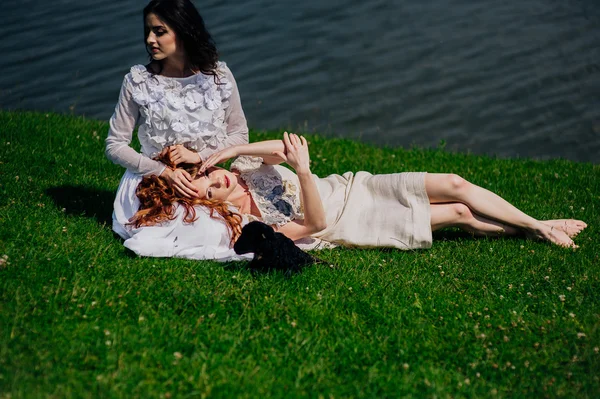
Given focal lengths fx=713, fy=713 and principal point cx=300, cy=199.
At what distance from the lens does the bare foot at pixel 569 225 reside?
722 centimetres

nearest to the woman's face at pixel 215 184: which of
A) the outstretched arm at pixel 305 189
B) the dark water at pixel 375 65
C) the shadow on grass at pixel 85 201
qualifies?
the outstretched arm at pixel 305 189

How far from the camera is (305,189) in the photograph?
6500 millimetres

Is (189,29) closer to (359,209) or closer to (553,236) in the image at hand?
(359,209)

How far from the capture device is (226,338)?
5000 millimetres

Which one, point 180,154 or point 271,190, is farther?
point 271,190

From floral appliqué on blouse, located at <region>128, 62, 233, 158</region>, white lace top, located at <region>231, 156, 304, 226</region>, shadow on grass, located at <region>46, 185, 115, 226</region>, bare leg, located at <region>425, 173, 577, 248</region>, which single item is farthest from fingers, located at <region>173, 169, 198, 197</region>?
bare leg, located at <region>425, 173, 577, 248</region>

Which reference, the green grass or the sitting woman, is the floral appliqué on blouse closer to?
the sitting woman

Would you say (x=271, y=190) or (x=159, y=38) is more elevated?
(x=159, y=38)

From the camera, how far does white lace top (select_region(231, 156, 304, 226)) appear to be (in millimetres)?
6805

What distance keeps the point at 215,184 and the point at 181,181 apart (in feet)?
1.20

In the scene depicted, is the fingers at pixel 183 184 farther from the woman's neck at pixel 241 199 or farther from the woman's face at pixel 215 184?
the woman's neck at pixel 241 199

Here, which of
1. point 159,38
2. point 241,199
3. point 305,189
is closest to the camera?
point 159,38

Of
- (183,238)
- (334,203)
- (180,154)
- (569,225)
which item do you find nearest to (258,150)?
(180,154)

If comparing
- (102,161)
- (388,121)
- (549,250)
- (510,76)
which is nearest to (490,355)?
(549,250)
